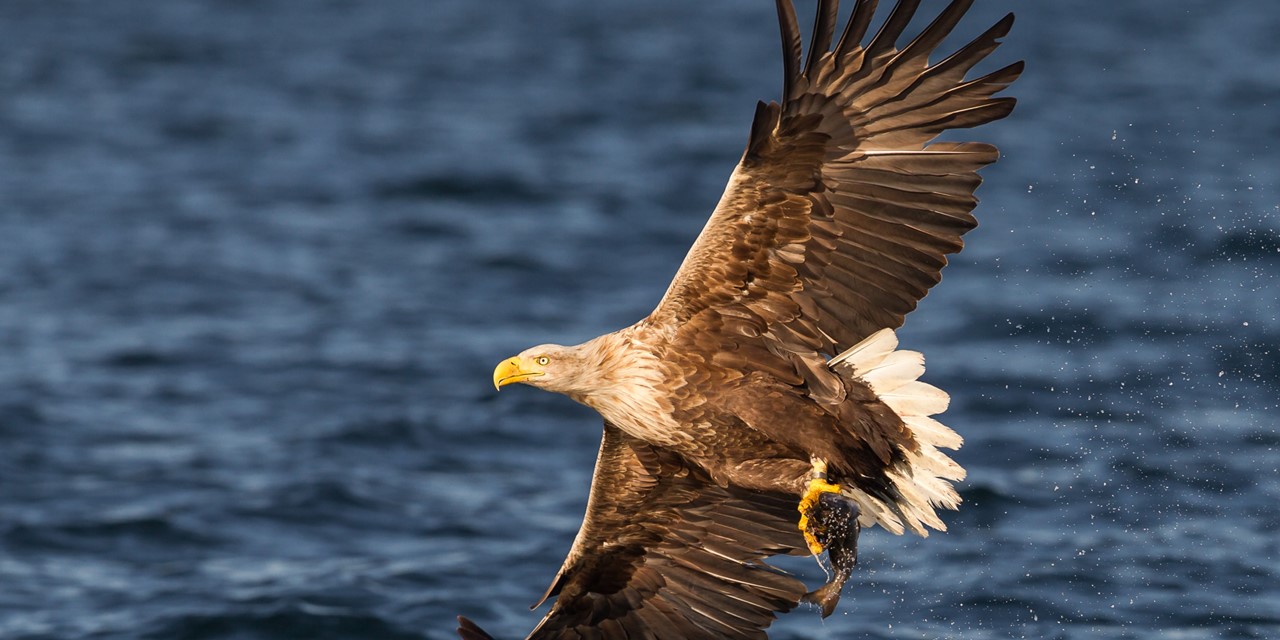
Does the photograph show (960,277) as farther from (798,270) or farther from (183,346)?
(798,270)

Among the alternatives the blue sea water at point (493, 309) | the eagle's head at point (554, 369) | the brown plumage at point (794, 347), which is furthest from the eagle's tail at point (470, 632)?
the blue sea water at point (493, 309)

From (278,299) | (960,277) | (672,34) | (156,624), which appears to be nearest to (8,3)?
(672,34)

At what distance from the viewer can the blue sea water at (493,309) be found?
26.7ft

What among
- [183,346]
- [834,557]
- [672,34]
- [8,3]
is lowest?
[834,557]

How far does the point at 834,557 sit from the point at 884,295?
0.96 metres

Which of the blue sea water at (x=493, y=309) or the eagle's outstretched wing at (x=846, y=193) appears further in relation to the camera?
the blue sea water at (x=493, y=309)

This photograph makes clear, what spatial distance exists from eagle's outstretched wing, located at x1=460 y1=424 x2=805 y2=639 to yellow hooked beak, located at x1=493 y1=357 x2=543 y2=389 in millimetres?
426

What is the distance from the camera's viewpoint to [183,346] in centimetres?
1230

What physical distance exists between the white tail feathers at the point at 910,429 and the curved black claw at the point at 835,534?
0.73 ft

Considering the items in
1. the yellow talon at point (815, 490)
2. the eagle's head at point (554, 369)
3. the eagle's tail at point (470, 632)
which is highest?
the eagle's head at point (554, 369)

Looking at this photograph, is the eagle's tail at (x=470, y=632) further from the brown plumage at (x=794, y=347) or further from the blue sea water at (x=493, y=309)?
the blue sea water at (x=493, y=309)

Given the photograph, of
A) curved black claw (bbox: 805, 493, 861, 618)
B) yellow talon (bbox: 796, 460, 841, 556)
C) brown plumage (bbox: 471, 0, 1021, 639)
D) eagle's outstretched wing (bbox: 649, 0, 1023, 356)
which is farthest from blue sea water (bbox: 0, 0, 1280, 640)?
eagle's outstretched wing (bbox: 649, 0, 1023, 356)

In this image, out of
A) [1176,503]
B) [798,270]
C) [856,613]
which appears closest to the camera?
[798,270]

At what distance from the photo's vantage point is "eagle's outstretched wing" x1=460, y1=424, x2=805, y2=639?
6398 millimetres
